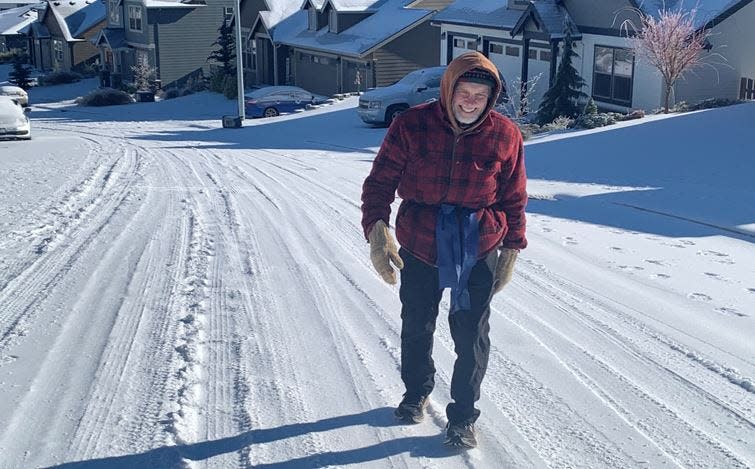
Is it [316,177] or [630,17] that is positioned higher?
[630,17]

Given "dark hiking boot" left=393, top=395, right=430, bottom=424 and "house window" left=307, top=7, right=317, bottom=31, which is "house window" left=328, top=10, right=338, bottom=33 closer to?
"house window" left=307, top=7, right=317, bottom=31

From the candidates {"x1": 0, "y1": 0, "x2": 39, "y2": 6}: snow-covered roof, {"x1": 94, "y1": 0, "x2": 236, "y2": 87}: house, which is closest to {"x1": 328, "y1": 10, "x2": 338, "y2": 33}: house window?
{"x1": 94, "y1": 0, "x2": 236, "y2": 87}: house

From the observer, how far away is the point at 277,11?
4734 centimetres

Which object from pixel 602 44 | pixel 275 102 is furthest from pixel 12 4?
pixel 602 44

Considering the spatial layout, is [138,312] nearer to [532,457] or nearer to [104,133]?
[532,457]

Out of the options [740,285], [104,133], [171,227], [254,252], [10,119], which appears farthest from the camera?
[104,133]

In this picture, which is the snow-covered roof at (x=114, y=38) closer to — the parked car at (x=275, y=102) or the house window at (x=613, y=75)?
the parked car at (x=275, y=102)

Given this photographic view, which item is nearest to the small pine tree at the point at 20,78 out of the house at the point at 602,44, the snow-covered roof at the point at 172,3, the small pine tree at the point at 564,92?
the snow-covered roof at the point at 172,3

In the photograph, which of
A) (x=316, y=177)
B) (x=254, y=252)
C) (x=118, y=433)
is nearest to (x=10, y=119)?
(x=316, y=177)

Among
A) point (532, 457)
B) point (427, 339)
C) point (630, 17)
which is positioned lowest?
point (532, 457)

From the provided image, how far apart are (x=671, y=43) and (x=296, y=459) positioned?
1997cm

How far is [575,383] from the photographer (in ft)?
17.1

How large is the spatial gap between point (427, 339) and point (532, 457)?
0.76 meters

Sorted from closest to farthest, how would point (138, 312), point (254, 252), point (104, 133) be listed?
point (138, 312), point (254, 252), point (104, 133)
